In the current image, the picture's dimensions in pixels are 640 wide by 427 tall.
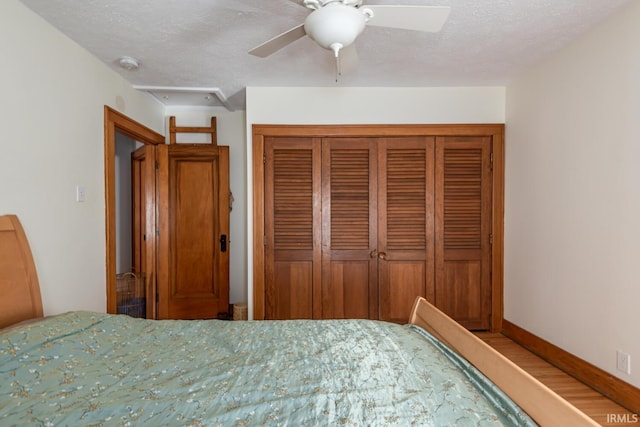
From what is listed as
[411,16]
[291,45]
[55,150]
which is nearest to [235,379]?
[411,16]

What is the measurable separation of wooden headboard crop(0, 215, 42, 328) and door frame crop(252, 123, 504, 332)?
5.65 feet

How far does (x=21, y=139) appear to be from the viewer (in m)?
1.90

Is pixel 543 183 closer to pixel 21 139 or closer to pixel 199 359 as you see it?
pixel 199 359

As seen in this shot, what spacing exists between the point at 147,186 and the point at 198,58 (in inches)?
63.2

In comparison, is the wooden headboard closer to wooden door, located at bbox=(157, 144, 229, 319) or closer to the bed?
the bed

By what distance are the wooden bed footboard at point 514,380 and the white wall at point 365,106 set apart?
2193 millimetres

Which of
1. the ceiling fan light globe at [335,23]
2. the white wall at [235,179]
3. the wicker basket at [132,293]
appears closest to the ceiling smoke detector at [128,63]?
the white wall at [235,179]

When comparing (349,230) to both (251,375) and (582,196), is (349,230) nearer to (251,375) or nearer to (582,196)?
(582,196)

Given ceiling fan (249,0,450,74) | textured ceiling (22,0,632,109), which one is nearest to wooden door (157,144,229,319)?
textured ceiling (22,0,632,109)

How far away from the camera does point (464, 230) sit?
3357 millimetres

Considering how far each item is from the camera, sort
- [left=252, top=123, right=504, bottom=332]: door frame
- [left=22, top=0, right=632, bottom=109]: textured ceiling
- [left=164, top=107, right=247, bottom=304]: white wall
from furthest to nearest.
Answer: [left=164, top=107, right=247, bottom=304]: white wall, [left=252, top=123, right=504, bottom=332]: door frame, [left=22, top=0, right=632, bottom=109]: textured ceiling

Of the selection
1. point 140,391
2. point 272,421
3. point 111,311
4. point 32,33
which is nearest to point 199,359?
point 140,391

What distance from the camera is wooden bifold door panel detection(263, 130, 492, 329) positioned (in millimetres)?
3328

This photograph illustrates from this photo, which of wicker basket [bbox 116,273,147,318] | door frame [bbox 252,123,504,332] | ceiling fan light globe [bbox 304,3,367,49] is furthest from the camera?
wicker basket [bbox 116,273,147,318]
